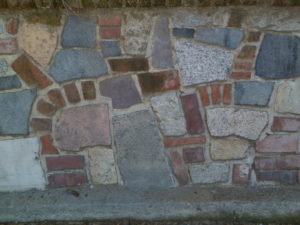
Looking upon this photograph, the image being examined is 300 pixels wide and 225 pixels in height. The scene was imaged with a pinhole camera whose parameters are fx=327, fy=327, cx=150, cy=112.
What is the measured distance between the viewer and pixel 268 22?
1.82 metres

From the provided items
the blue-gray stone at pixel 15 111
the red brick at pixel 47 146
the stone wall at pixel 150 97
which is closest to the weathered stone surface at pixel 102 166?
the stone wall at pixel 150 97

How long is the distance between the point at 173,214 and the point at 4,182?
1.14 meters

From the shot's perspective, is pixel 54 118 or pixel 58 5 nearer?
pixel 58 5

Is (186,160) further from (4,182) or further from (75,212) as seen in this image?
(4,182)

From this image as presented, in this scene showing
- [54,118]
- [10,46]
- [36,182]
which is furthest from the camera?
[36,182]

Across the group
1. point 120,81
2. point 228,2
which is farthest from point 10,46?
point 228,2

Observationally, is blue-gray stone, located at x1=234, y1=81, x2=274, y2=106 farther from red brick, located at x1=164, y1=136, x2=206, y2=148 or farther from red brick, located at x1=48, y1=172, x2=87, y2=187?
red brick, located at x1=48, y1=172, x2=87, y2=187

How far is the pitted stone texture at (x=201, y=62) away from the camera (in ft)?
6.21

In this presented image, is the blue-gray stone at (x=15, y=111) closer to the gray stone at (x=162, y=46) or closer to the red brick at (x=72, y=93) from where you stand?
the red brick at (x=72, y=93)

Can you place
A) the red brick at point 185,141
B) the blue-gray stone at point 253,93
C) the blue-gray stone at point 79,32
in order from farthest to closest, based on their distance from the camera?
the red brick at point 185,141 → the blue-gray stone at point 253,93 → the blue-gray stone at point 79,32

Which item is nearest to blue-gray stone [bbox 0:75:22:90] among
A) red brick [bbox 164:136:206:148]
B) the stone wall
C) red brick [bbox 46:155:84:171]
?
the stone wall

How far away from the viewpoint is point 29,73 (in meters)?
1.96

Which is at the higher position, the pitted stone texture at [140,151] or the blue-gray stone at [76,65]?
the blue-gray stone at [76,65]

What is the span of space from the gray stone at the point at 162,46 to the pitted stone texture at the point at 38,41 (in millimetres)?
578
